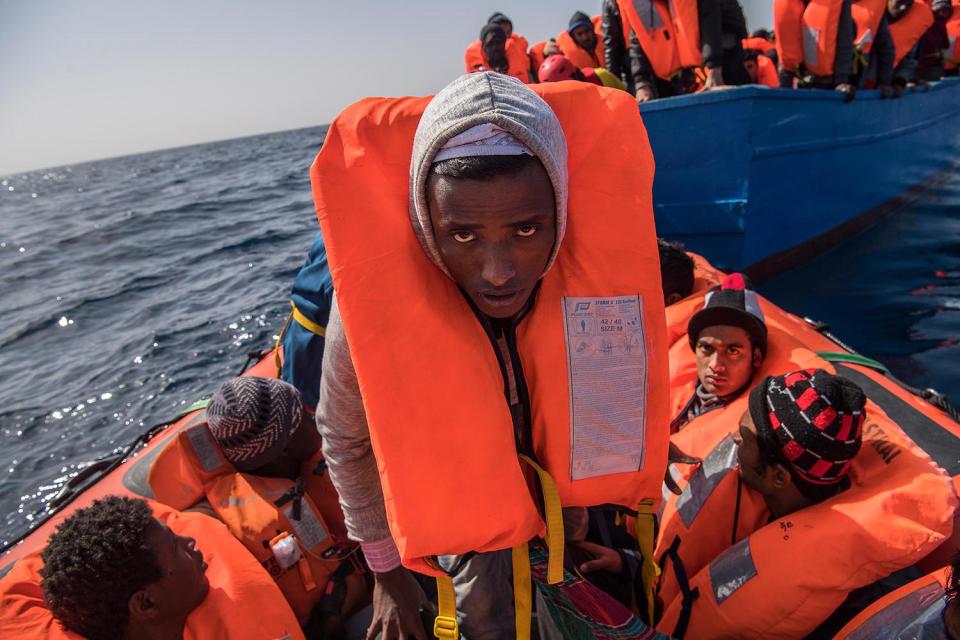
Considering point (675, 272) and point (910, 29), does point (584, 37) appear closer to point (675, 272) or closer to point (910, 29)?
point (910, 29)

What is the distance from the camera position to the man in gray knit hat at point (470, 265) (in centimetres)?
97

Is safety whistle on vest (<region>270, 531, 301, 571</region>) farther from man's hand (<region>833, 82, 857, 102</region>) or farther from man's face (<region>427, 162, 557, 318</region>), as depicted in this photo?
man's hand (<region>833, 82, 857, 102</region>)

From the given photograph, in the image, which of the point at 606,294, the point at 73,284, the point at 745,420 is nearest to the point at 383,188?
the point at 606,294

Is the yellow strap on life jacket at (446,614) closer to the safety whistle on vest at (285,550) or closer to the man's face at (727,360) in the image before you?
the safety whistle on vest at (285,550)

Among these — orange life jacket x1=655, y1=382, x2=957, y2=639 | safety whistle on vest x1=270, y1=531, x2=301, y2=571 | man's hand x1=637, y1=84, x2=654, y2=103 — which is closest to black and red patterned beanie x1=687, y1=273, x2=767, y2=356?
orange life jacket x1=655, y1=382, x2=957, y2=639

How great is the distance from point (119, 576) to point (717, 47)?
509 centimetres

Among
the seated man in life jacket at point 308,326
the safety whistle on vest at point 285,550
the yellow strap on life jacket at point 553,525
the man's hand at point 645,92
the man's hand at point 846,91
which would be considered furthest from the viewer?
the man's hand at point 846,91

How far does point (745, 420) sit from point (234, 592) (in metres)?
1.66

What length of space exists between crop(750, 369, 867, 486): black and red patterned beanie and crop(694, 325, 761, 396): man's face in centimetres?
62

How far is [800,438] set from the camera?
1.64 meters

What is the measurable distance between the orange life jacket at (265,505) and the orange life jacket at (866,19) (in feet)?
21.3

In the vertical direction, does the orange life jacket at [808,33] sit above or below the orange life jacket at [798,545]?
above

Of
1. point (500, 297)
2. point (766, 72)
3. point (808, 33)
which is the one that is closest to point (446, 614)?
point (500, 297)

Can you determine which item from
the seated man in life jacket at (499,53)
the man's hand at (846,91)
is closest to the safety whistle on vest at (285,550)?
the seated man in life jacket at (499,53)
